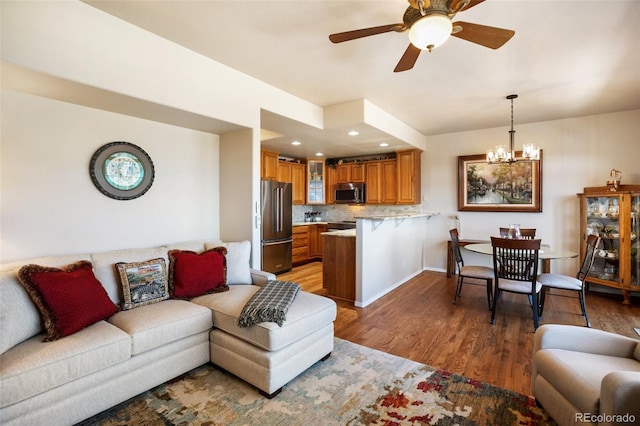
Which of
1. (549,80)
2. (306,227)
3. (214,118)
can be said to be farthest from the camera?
(306,227)

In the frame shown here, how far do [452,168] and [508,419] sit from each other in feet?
14.9

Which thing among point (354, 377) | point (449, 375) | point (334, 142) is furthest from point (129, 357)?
point (334, 142)

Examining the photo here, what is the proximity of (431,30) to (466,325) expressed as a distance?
288cm

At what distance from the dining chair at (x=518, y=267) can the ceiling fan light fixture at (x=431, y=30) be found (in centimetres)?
224

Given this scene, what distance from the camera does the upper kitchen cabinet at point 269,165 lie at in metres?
5.62

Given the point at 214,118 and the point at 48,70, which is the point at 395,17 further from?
the point at 48,70

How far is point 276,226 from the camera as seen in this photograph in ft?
17.8

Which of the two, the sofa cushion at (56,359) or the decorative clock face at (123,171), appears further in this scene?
the decorative clock face at (123,171)

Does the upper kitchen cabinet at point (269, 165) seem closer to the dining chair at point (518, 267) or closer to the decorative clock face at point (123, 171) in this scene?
the decorative clock face at point (123, 171)

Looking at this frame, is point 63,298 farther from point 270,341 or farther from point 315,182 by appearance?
point 315,182

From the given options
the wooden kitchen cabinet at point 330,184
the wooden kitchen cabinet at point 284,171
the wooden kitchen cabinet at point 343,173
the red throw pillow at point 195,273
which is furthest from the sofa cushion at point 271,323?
the wooden kitchen cabinet at point 330,184

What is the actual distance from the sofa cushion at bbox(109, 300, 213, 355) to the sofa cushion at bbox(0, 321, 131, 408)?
71mm

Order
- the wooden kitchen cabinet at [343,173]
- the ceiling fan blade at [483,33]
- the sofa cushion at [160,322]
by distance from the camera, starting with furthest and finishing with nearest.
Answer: the wooden kitchen cabinet at [343,173] → the sofa cushion at [160,322] → the ceiling fan blade at [483,33]

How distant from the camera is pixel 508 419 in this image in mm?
1835
